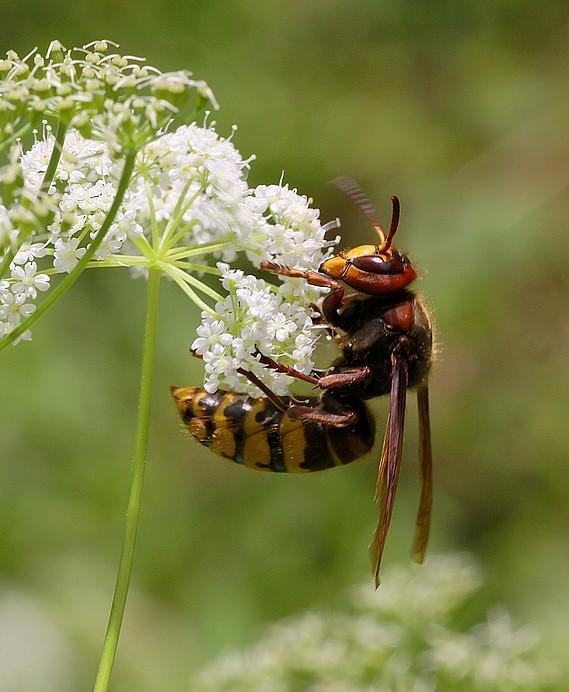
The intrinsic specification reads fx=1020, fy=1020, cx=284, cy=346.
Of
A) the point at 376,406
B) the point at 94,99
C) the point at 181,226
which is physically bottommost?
the point at 94,99

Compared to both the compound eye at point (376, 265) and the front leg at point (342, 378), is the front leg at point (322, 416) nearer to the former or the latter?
the front leg at point (342, 378)

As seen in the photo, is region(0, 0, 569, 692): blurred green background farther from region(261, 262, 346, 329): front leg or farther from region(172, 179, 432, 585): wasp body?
region(261, 262, 346, 329): front leg

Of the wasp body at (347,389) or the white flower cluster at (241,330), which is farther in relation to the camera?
the wasp body at (347,389)

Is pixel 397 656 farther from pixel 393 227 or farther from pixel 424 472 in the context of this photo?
pixel 393 227

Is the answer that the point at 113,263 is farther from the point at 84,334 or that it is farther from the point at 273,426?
the point at 84,334

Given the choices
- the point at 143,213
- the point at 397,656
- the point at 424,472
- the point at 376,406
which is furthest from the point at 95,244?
the point at 376,406

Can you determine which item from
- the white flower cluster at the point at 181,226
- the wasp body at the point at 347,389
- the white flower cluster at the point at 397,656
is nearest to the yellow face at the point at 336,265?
the wasp body at the point at 347,389
